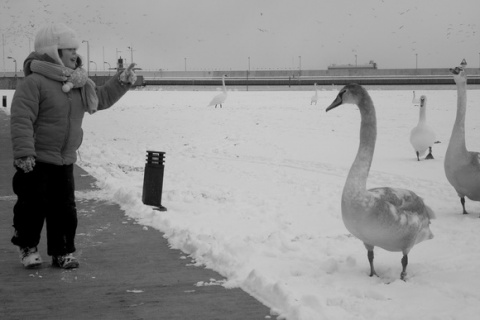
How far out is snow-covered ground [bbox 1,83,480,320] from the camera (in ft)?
17.8

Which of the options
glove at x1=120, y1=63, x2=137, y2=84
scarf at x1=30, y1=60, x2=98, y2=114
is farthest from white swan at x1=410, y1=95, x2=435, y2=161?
scarf at x1=30, y1=60, x2=98, y2=114

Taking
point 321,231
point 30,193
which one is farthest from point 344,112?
point 30,193

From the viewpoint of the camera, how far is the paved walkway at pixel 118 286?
194 inches

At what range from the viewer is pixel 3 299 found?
5.21 meters

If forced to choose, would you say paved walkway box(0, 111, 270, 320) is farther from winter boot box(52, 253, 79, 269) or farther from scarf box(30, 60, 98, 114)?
scarf box(30, 60, 98, 114)

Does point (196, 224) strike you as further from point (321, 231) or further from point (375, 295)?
point (375, 295)

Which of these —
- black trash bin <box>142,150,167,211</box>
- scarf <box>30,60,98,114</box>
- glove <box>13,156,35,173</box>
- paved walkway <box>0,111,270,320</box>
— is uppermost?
scarf <box>30,60,98,114</box>

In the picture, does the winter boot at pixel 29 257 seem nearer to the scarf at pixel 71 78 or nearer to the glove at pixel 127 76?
the scarf at pixel 71 78

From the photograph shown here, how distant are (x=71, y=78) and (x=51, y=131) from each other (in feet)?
1.46

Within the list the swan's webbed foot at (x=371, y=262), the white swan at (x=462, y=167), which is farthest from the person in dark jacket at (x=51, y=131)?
the white swan at (x=462, y=167)

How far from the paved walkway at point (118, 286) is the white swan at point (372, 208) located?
1.14 m

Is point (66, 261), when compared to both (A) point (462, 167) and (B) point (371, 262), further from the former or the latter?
(A) point (462, 167)

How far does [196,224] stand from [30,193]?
8.46ft

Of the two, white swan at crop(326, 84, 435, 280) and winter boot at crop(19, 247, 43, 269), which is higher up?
white swan at crop(326, 84, 435, 280)
